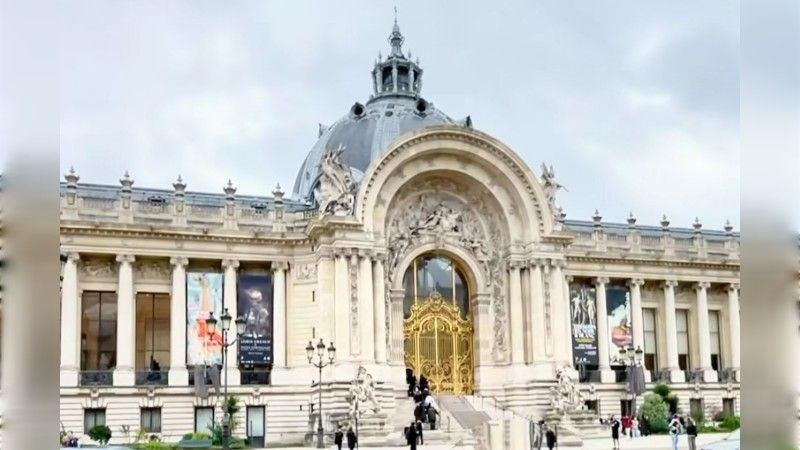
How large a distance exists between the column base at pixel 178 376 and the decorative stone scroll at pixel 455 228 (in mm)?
10424

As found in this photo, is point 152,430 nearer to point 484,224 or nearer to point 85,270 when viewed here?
point 85,270

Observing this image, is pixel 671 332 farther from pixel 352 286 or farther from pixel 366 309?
pixel 352 286

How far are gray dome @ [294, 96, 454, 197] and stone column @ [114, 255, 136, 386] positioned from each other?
10.8 m

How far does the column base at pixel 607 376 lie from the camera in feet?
153

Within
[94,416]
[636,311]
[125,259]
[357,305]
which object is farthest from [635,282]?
[94,416]

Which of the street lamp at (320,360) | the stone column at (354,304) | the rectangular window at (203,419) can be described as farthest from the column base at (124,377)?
the stone column at (354,304)

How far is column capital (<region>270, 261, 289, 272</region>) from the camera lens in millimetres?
41812

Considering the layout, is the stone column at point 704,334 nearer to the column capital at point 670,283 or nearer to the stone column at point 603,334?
the column capital at point 670,283

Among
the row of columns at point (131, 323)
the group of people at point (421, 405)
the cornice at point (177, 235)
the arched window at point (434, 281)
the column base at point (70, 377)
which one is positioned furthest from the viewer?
the arched window at point (434, 281)

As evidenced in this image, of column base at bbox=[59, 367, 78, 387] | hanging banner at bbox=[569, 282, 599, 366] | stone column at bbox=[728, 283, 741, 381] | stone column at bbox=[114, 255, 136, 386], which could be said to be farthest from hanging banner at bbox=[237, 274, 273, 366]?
stone column at bbox=[728, 283, 741, 381]

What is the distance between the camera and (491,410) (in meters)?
40.0

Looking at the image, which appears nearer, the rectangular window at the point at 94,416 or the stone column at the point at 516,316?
the rectangular window at the point at 94,416

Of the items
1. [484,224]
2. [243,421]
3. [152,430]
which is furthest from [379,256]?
[152,430]

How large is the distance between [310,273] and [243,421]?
723 cm
